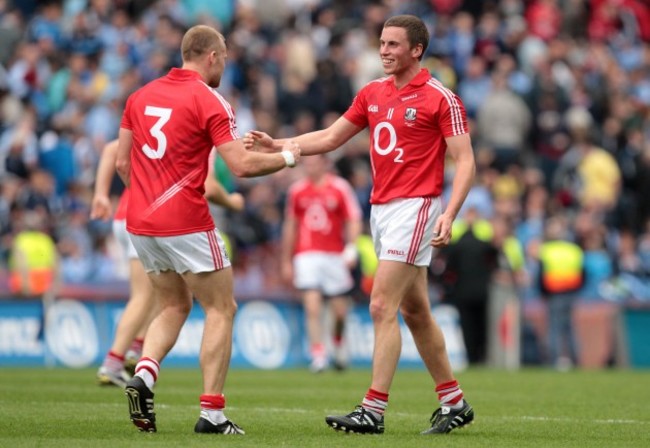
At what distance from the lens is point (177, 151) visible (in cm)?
984

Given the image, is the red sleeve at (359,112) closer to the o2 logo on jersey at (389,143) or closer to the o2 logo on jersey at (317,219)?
the o2 logo on jersey at (389,143)

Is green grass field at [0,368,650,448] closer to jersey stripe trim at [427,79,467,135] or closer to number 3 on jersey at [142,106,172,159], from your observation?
number 3 on jersey at [142,106,172,159]

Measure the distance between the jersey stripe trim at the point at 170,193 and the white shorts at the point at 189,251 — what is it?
7.4 inches

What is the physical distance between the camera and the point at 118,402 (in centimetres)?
1251

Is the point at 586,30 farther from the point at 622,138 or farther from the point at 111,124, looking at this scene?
the point at 111,124

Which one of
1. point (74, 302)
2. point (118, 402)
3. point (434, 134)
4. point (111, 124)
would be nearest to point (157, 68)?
point (111, 124)

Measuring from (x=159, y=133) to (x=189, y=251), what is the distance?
79 cm

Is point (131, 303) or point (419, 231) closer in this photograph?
point (419, 231)

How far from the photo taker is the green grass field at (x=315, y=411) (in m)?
9.65

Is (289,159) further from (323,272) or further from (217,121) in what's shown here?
(323,272)

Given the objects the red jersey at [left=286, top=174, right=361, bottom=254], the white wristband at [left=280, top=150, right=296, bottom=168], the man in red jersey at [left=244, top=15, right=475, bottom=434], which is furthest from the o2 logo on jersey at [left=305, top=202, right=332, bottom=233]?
the white wristband at [left=280, top=150, right=296, bottom=168]

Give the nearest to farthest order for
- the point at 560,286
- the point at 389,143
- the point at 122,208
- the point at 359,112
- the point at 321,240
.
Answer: the point at 389,143 → the point at 359,112 → the point at 122,208 → the point at 321,240 → the point at 560,286

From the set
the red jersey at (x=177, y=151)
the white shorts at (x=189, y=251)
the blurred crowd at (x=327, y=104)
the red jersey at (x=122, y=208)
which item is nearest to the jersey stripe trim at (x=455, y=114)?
the red jersey at (x=177, y=151)

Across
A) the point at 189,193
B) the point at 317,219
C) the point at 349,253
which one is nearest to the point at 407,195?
the point at 189,193
